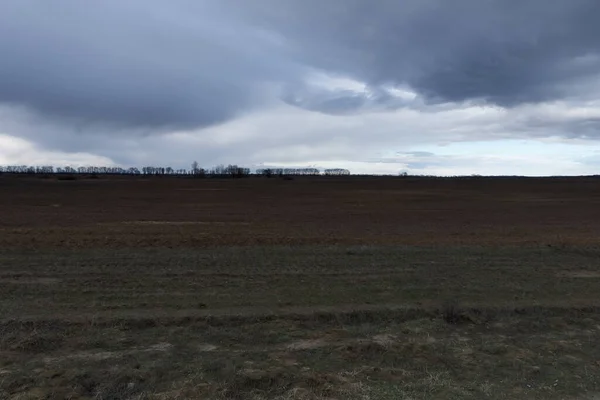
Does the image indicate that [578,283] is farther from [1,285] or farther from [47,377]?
[1,285]

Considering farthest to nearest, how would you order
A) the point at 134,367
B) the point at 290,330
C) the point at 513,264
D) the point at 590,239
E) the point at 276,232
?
1. the point at 276,232
2. the point at 590,239
3. the point at 513,264
4. the point at 290,330
5. the point at 134,367

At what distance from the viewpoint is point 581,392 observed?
14.9ft

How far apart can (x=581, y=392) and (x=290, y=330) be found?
3.10 m

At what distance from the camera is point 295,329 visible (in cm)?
609

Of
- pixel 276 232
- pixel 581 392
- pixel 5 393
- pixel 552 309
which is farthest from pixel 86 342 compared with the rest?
pixel 276 232

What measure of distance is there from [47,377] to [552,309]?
6463 mm

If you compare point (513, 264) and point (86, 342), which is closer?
point (86, 342)

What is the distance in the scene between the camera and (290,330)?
604 cm

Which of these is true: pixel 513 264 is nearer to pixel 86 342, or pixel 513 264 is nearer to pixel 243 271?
pixel 243 271

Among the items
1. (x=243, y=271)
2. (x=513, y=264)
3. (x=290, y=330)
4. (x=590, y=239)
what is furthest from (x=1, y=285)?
(x=590, y=239)

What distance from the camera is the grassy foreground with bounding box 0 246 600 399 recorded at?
4535mm

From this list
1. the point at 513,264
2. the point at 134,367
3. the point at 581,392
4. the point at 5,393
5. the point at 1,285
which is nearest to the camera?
the point at 5,393

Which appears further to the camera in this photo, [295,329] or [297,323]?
[297,323]

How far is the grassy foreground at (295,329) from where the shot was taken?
4.54 metres
